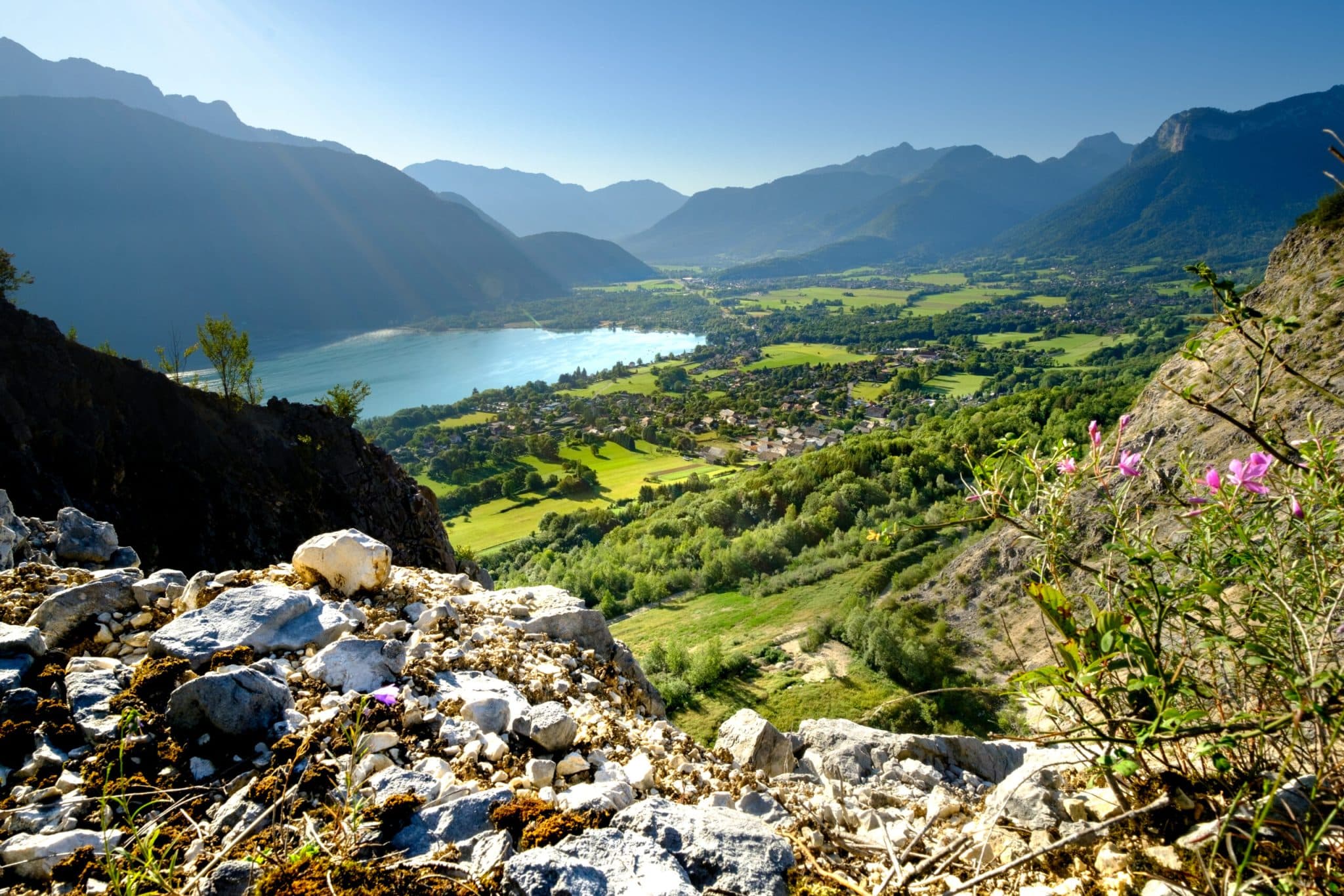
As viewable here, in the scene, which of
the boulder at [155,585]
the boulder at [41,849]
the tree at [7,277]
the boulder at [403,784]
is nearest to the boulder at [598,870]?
the boulder at [403,784]

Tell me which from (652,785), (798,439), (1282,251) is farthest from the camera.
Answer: (798,439)

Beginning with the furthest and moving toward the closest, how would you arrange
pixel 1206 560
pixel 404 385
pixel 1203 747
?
pixel 404 385 → pixel 1206 560 → pixel 1203 747

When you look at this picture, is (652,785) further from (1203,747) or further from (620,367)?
(620,367)

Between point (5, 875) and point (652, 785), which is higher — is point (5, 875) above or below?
above

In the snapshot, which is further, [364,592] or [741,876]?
[364,592]

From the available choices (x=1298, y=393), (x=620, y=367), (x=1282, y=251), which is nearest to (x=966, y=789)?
(x=1298, y=393)

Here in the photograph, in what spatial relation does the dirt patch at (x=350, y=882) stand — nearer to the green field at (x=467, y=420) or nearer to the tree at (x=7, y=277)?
the tree at (x=7, y=277)

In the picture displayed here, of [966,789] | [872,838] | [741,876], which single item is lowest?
[966,789]
